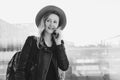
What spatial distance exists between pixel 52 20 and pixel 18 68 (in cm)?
24

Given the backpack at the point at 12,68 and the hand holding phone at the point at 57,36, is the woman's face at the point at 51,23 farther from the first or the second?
the backpack at the point at 12,68

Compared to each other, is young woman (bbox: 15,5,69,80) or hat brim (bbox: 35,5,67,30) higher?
hat brim (bbox: 35,5,67,30)

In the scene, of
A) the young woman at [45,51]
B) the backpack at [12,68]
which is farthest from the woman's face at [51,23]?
the backpack at [12,68]

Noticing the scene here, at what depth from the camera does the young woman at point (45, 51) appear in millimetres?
831

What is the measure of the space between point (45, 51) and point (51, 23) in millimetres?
119

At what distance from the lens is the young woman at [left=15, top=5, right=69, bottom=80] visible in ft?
2.72

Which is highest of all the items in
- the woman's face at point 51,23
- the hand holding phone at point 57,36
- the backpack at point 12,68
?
the woman's face at point 51,23

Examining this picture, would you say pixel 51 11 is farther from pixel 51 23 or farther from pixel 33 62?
pixel 33 62

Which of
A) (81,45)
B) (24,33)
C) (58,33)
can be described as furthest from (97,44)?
(58,33)

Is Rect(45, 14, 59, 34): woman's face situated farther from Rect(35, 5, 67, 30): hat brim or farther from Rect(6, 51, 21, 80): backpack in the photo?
Rect(6, 51, 21, 80): backpack

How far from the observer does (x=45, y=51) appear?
87 cm

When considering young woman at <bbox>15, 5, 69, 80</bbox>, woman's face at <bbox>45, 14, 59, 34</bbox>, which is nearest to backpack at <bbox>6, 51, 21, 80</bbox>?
young woman at <bbox>15, 5, 69, 80</bbox>

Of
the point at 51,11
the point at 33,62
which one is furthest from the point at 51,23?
the point at 33,62

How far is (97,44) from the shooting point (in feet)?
15.5
